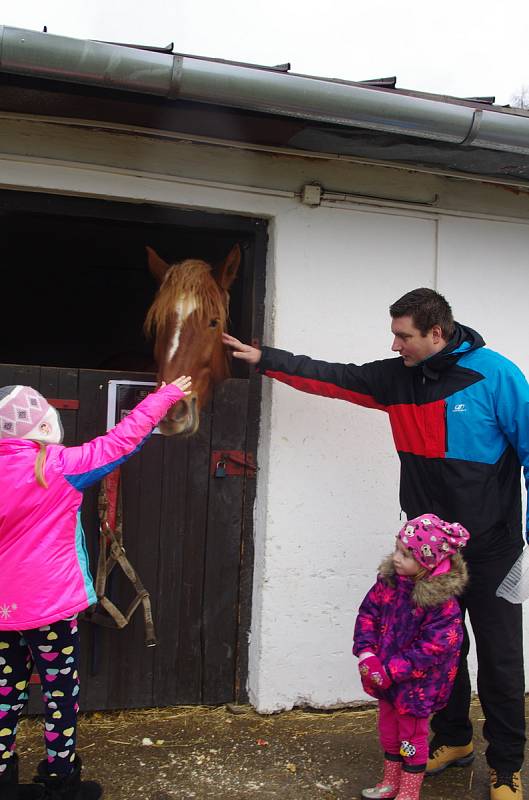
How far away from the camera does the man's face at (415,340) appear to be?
122 inches

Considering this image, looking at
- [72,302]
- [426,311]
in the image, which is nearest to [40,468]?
[426,311]

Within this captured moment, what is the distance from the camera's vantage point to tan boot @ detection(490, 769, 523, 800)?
303cm

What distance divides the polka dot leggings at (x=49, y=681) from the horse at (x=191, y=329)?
1054 millimetres

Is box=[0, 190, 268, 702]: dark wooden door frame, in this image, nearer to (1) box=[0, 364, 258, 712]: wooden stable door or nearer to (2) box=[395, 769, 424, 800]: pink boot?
(1) box=[0, 364, 258, 712]: wooden stable door

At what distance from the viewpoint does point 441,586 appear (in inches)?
110

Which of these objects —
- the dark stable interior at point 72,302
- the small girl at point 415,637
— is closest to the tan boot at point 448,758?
the small girl at point 415,637

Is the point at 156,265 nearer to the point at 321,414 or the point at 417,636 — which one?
the point at 321,414

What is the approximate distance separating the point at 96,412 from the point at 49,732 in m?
1.52

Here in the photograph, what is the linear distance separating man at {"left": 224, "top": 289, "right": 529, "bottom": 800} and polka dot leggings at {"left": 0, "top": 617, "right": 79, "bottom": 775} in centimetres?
159

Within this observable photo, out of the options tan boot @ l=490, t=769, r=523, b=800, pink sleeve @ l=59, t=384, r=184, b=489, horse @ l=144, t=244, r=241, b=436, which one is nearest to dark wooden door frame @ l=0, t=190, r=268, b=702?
horse @ l=144, t=244, r=241, b=436

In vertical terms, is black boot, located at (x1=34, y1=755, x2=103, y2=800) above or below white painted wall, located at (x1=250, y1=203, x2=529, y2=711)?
below

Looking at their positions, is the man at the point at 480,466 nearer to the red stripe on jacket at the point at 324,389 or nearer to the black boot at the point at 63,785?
the red stripe on jacket at the point at 324,389

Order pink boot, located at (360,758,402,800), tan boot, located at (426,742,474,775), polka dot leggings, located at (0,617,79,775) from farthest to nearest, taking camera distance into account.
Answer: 1. tan boot, located at (426,742,474,775)
2. pink boot, located at (360,758,402,800)
3. polka dot leggings, located at (0,617,79,775)

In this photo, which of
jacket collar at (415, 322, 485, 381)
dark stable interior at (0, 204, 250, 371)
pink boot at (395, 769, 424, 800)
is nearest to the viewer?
pink boot at (395, 769, 424, 800)
